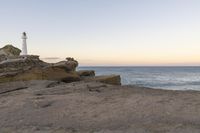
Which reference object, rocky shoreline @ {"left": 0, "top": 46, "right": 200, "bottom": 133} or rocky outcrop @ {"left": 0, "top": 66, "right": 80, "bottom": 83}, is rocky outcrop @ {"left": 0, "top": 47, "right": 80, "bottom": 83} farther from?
rocky shoreline @ {"left": 0, "top": 46, "right": 200, "bottom": 133}

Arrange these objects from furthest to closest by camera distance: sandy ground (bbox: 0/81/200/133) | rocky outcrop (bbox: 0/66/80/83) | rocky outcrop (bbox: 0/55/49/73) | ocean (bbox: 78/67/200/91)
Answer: ocean (bbox: 78/67/200/91) → rocky outcrop (bbox: 0/55/49/73) → rocky outcrop (bbox: 0/66/80/83) → sandy ground (bbox: 0/81/200/133)

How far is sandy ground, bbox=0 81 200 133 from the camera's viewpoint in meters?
5.40

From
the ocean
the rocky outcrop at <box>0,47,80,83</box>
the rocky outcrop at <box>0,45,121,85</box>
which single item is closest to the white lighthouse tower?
the rocky outcrop at <box>0,45,121,85</box>

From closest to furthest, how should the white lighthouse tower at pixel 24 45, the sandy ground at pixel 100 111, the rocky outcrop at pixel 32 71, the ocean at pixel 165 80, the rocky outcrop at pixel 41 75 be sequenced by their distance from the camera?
the sandy ground at pixel 100 111 < the rocky outcrop at pixel 41 75 < the rocky outcrop at pixel 32 71 < the white lighthouse tower at pixel 24 45 < the ocean at pixel 165 80

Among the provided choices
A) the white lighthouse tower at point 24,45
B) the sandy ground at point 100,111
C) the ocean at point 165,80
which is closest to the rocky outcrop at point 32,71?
the sandy ground at point 100,111

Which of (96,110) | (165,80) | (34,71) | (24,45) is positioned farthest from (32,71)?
(165,80)

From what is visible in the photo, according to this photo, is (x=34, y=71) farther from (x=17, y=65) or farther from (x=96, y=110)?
(x=96, y=110)

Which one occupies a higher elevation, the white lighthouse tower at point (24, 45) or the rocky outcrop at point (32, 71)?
the white lighthouse tower at point (24, 45)

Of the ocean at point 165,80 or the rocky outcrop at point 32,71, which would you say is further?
the ocean at point 165,80

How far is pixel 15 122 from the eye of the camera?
6070 mm

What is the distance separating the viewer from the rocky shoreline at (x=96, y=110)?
5410mm

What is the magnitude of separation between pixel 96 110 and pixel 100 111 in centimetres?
11

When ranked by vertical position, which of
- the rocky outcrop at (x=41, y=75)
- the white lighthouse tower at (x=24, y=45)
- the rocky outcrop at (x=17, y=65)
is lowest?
the rocky outcrop at (x=41, y=75)

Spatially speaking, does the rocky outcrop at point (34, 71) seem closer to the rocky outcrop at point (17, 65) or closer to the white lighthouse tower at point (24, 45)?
the rocky outcrop at point (17, 65)
